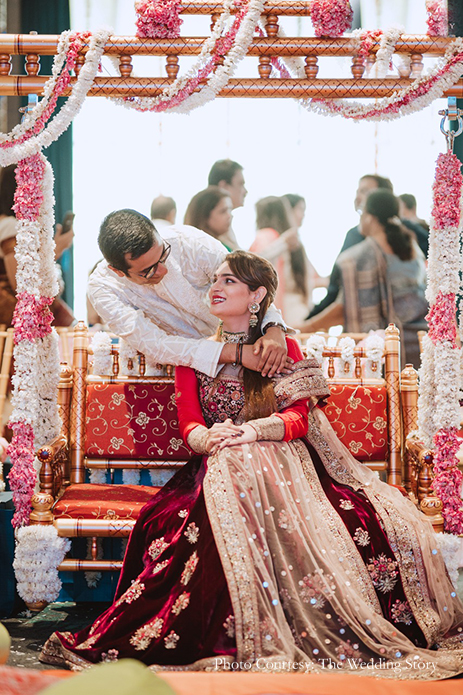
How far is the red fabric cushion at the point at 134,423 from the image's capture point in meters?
4.06

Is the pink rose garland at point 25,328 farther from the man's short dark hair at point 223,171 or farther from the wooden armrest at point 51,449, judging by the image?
the man's short dark hair at point 223,171

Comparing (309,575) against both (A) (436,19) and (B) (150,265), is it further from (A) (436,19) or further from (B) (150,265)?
(A) (436,19)

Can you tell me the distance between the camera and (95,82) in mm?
3684

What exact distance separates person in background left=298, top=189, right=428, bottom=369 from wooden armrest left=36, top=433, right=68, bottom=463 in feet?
11.0

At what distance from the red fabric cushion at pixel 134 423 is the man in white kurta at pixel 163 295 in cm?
39

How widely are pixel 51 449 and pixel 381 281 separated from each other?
4.10 metres

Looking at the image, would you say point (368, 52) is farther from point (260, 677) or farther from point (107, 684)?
point (107, 684)

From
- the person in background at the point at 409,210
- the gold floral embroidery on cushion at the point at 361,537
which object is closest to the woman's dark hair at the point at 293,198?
the person in background at the point at 409,210

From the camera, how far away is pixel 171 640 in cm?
258

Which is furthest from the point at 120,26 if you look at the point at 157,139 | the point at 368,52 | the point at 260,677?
the point at 260,677

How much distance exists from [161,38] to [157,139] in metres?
3.26

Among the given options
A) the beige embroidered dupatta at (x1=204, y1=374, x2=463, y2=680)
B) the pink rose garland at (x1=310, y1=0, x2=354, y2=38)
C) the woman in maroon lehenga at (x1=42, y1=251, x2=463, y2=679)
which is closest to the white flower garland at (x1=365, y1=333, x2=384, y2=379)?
the woman in maroon lehenga at (x1=42, y1=251, x2=463, y2=679)

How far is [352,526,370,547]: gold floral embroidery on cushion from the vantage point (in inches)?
116

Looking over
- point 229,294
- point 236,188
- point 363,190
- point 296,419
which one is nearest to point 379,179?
point 363,190
